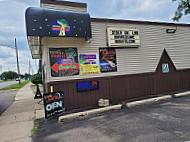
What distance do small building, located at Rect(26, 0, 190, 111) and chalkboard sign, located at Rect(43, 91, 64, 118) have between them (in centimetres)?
67

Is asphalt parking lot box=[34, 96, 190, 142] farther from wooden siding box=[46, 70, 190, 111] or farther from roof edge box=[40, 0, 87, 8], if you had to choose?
roof edge box=[40, 0, 87, 8]

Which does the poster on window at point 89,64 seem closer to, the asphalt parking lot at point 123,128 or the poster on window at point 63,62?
the poster on window at point 63,62

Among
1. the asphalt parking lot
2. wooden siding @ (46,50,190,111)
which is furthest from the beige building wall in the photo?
the asphalt parking lot

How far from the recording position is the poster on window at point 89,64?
705cm

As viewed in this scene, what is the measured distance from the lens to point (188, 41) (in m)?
9.79

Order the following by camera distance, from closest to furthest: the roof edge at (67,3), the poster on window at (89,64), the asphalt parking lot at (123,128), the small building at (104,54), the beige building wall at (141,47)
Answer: the asphalt parking lot at (123,128)
the small building at (104,54)
the roof edge at (67,3)
the beige building wall at (141,47)
the poster on window at (89,64)

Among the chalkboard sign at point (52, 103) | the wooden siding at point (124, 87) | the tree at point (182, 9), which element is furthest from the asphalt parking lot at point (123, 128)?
the tree at point (182, 9)

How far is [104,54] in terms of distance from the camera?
7.56 meters

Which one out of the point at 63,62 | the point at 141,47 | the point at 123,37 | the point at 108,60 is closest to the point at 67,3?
the point at 63,62

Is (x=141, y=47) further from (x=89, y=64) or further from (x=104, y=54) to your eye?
(x=89, y=64)

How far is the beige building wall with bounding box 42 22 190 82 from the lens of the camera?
6.91 m

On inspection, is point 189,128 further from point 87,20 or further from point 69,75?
point 87,20

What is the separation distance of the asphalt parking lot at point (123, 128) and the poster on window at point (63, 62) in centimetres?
242

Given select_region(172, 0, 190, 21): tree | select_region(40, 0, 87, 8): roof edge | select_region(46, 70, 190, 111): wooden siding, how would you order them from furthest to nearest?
select_region(172, 0, 190, 21): tree < select_region(46, 70, 190, 111): wooden siding < select_region(40, 0, 87, 8): roof edge
